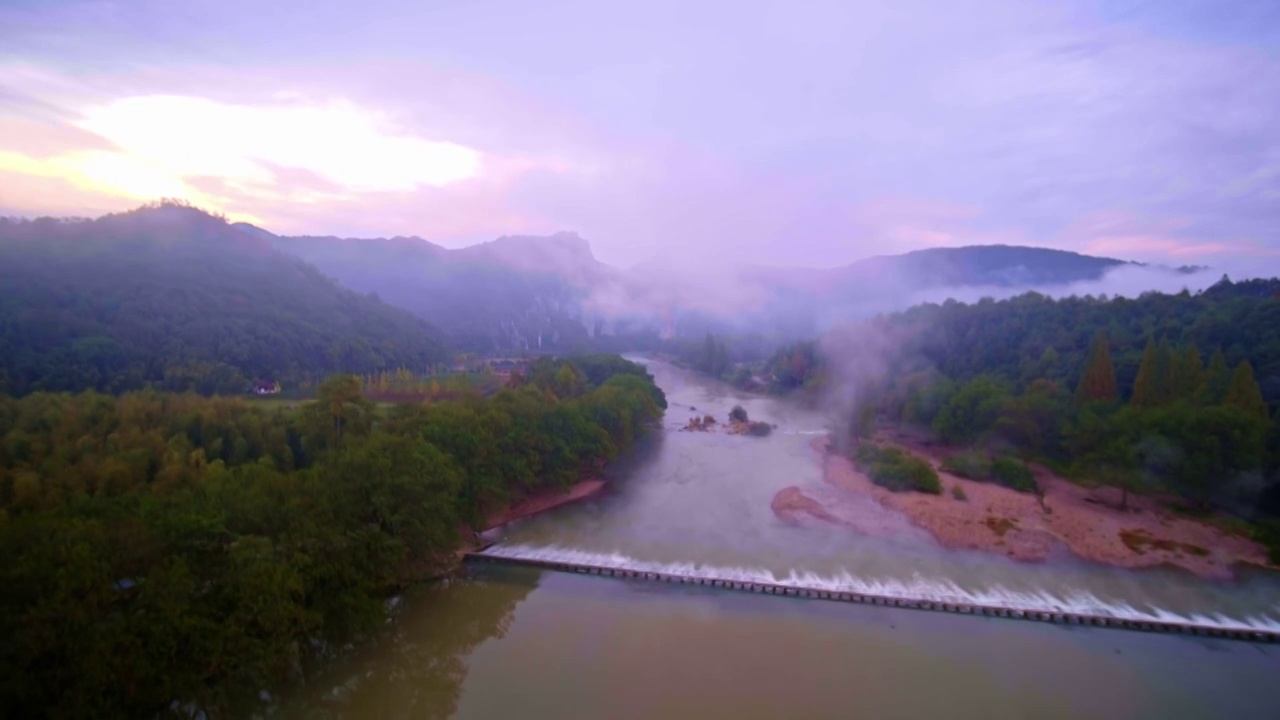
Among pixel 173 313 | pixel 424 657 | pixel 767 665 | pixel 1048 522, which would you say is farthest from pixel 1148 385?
pixel 173 313

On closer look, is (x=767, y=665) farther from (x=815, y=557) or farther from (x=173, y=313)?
(x=173, y=313)

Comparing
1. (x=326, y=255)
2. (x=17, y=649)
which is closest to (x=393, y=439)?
(x=17, y=649)

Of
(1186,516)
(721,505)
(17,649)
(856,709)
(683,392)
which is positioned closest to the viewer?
(17,649)

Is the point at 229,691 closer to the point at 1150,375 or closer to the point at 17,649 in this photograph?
the point at 17,649

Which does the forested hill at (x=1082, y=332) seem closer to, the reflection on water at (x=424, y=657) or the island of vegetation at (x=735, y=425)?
the island of vegetation at (x=735, y=425)

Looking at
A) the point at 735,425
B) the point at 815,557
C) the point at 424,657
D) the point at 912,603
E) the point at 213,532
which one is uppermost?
the point at 213,532

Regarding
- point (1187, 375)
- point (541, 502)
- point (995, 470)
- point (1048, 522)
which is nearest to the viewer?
point (1048, 522)

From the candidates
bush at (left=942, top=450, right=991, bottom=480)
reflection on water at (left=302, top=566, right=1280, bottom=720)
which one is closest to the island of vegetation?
bush at (left=942, top=450, right=991, bottom=480)
